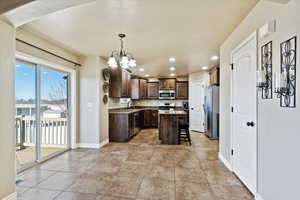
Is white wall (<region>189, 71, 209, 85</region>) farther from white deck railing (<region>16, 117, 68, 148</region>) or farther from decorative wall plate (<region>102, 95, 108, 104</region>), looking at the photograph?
white deck railing (<region>16, 117, 68, 148</region>)

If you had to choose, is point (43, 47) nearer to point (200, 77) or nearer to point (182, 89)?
point (200, 77)

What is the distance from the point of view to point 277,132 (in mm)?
1862

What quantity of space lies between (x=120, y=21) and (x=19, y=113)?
8.72 feet

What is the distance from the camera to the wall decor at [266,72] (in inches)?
79.7

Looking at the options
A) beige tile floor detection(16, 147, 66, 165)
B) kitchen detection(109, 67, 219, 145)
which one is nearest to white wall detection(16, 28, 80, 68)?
kitchen detection(109, 67, 219, 145)

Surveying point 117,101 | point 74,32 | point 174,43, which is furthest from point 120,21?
point 117,101

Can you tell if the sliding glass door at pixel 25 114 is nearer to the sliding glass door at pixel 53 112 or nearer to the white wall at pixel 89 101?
the sliding glass door at pixel 53 112

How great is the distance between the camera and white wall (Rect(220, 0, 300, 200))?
161cm

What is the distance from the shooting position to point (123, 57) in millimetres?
3229

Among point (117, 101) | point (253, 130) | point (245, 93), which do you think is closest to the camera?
point (253, 130)

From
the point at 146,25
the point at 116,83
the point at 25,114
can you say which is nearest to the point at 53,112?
the point at 25,114

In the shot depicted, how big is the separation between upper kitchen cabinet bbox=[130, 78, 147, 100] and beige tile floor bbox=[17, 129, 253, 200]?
13.4 feet

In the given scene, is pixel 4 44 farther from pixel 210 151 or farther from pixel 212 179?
pixel 210 151

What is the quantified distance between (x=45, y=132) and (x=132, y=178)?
2.71 metres
